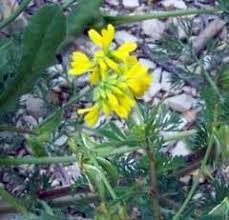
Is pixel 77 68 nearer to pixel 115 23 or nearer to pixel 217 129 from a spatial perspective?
pixel 217 129

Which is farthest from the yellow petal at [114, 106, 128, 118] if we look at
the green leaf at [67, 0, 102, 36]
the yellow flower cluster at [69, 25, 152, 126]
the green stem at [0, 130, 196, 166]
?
the green leaf at [67, 0, 102, 36]

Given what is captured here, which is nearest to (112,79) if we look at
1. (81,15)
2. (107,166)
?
(107,166)

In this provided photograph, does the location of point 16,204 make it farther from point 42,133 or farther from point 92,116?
point 92,116

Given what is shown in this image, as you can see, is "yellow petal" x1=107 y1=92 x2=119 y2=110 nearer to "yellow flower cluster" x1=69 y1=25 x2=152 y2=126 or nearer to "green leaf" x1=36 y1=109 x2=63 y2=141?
"yellow flower cluster" x1=69 y1=25 x2=152 y2=126

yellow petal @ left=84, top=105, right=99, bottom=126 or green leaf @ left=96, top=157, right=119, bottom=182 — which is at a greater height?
yellow petal @ left=84, top=105, right=99, bottom=126

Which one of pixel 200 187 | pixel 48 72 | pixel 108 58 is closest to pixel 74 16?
pixel 48 72

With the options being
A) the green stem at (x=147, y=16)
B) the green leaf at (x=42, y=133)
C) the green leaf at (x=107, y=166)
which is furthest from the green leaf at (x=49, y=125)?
the green stem at (x=147, y=16)
